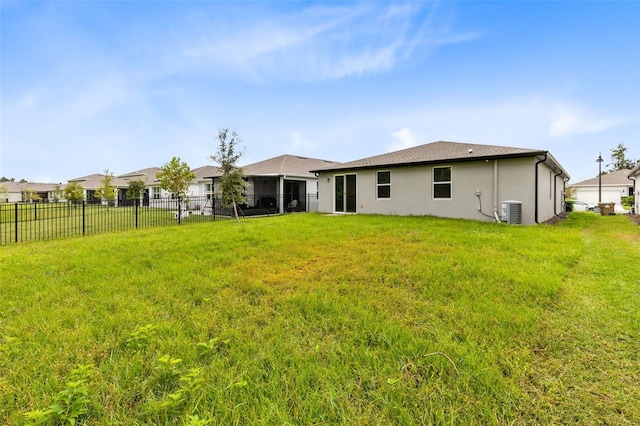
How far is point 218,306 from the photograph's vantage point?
3662 mm

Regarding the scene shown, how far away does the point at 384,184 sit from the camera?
13.8 meters

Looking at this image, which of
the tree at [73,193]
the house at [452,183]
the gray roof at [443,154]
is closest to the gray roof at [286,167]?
the house at [452,183]

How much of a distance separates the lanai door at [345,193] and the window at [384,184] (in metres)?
1.44

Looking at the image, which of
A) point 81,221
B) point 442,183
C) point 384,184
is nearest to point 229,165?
point 384,184

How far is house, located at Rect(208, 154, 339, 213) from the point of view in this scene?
18922mm

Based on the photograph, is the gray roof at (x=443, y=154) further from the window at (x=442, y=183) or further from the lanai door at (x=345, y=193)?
the lanai door at (x=345, y=193)

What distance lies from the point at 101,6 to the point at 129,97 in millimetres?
Result: 5472

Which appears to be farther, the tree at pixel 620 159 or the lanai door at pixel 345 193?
the tree at pixel 620 159

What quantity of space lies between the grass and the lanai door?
9554 millimetres

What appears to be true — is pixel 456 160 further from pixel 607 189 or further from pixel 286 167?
pixel 607 189

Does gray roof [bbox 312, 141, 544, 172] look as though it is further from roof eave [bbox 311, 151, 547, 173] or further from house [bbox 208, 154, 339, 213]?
house [bbox 208, 154, 339, 213]

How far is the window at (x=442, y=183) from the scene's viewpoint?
39.0 feet

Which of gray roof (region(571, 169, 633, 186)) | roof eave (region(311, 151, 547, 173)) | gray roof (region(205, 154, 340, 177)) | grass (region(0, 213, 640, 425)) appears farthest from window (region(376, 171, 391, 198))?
gray roof (region(571, 169, 633, 186))

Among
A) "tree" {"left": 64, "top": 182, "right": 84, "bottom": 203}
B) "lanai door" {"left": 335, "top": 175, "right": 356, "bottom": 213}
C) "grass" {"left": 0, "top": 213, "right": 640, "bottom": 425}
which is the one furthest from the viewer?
"tree" {"left": 64, "top": 182, "right": 84, "bottom": 203}
